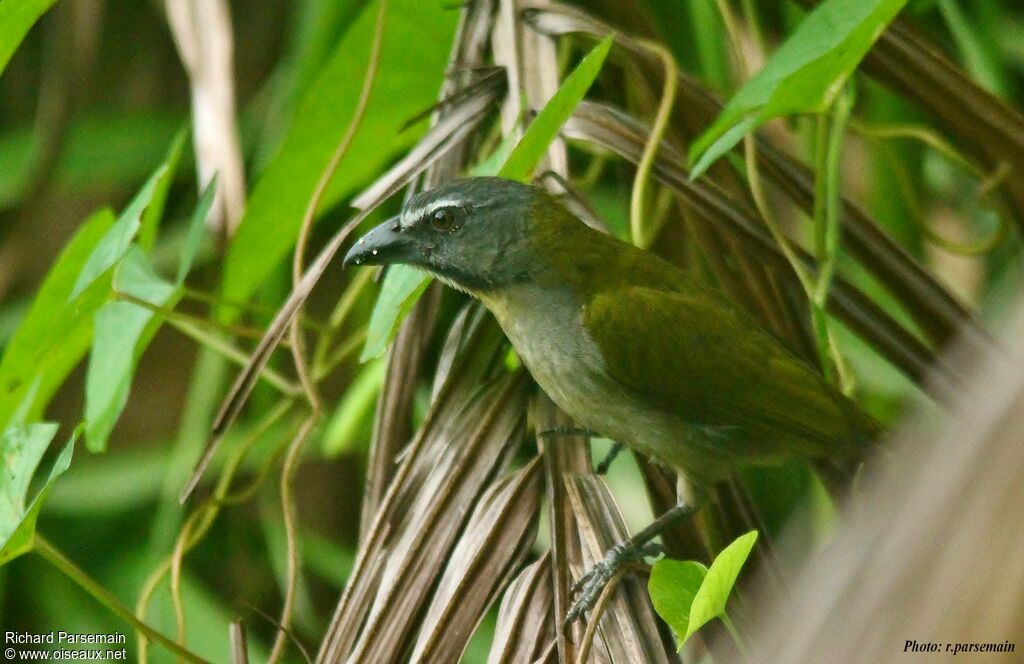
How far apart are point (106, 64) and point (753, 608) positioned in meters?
3.61

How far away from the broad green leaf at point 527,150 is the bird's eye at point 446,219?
0.81ft

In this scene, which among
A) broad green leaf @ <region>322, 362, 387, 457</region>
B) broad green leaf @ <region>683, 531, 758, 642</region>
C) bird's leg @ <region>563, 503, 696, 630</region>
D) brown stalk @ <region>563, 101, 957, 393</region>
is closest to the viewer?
broad green leaf @ <region>683, 531, 758, 642</region>

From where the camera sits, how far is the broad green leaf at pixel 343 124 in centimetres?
237

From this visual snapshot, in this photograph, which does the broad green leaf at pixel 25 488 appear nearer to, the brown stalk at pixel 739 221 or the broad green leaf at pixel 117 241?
the broad green leaf at pixel 117 241

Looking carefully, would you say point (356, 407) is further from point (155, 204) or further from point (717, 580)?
point (717, 580)

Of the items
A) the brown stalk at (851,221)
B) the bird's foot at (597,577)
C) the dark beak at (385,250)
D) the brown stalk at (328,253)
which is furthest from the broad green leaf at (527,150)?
the bird's foot at (597,577)

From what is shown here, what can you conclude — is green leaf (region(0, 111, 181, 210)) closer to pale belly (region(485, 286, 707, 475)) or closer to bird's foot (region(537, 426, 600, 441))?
pale belly (region(485, 286, 707, 475))

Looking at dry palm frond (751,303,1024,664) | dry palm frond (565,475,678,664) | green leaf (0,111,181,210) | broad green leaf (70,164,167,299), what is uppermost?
green leaf (0,111,181,210)

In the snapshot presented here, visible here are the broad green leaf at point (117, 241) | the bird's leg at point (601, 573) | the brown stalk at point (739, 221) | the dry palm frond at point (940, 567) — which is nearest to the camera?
the dry palm frond at point (940, 567)

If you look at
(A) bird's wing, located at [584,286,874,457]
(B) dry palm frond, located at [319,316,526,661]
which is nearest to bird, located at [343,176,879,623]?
(A) bird's wing, located at [584,286,874,457]

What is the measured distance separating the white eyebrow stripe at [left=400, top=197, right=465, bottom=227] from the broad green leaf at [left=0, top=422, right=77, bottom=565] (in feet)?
2.35

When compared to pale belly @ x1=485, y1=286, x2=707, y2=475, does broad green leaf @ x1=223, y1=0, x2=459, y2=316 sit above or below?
above

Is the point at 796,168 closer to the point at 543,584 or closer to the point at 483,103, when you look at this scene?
the point at 483,103

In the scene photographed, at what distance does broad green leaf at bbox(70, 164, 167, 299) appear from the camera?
1874 mm
